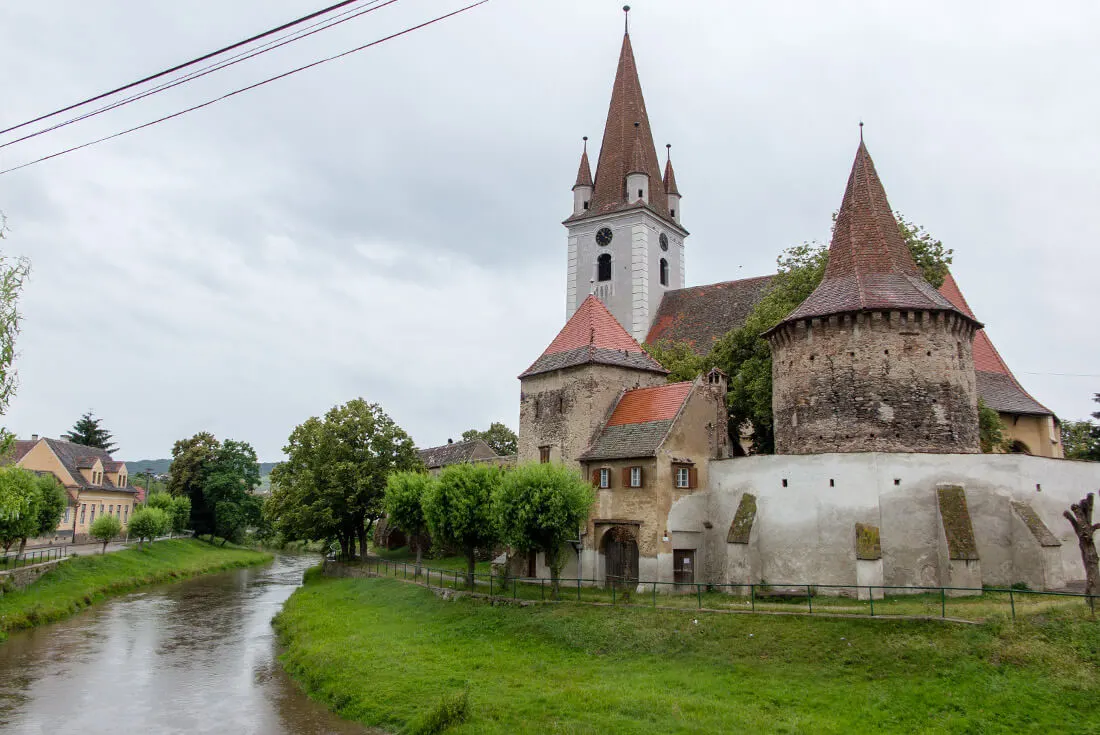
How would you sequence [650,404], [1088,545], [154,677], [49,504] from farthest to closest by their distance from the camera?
[49,504], [650,404], [154,677], [1088,545]

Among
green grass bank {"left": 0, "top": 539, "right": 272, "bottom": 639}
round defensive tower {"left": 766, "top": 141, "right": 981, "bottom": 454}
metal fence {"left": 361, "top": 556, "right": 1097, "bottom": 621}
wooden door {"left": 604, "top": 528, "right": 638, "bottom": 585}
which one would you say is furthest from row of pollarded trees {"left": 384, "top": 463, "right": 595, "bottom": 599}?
green grass bank {"left": 0, "top": 539, "right": 272, "bottom": 639}

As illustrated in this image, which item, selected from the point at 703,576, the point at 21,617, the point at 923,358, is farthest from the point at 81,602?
the point at 923,358

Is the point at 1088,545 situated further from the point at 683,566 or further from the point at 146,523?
the point at 146,523

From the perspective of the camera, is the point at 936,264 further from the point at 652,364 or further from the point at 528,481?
the point at 528,481

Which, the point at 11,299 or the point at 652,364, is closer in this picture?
the point at 11,299

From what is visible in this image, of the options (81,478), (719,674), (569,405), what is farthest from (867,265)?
(81,478)

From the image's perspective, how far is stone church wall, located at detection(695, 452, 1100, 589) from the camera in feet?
81.0

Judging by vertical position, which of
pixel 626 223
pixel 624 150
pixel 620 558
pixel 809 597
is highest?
pixel 624 150

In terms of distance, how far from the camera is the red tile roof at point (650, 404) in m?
30.7

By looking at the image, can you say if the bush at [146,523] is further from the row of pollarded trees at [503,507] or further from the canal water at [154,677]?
the row of pollarded trees at [503,507]

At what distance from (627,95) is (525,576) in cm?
4206

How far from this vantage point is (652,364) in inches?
1406

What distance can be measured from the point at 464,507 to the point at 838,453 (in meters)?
14.4

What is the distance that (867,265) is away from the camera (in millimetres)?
30656
